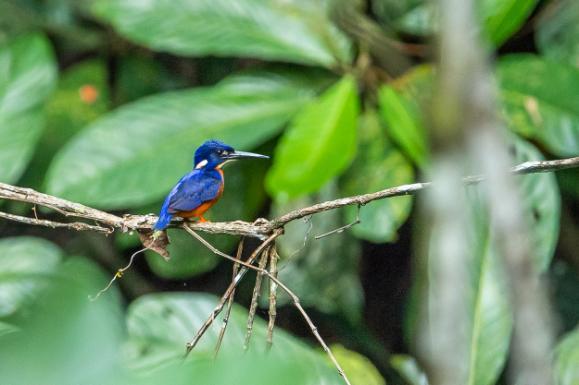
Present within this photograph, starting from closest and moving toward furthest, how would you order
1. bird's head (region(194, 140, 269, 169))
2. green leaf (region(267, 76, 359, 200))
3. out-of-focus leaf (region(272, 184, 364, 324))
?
1. bird's head (region(194, 140, 269, 169))
2. green leaf (region(267, 76, 359, 200))
3. out-of-focus leaf (region(272, 184, 364, 324))

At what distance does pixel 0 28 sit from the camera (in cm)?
299

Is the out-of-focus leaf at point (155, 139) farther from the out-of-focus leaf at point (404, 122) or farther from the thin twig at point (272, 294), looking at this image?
the thin twig at point (272, 294)

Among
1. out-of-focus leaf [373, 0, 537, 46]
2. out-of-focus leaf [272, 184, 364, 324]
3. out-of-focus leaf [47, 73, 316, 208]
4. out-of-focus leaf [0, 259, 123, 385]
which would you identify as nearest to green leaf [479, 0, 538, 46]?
out-of-focus leaf [373, 0, 537, 46]

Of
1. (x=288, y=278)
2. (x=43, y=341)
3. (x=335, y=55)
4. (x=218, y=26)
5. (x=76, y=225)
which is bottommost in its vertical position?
(x=288, y=278)

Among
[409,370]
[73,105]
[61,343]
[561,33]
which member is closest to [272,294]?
[61,343]

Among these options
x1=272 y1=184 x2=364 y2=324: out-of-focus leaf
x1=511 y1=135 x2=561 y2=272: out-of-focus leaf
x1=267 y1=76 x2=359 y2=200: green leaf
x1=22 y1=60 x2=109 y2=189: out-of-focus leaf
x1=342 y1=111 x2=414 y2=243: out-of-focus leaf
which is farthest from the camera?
x1=22 y1=60 x2=109 y2=189: out-of-focus leaf

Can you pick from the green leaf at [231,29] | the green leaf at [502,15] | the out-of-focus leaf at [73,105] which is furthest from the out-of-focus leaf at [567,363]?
the out-of-focus leaf at [73,105]

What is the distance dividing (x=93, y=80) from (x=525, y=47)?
1.43 meters

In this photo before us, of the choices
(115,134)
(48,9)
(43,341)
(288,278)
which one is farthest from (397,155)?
(43,341)

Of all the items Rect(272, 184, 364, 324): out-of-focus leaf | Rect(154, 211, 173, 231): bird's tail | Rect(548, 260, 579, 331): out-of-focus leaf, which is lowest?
Rect(548, 260, 579, 331): out-of-focus leaf

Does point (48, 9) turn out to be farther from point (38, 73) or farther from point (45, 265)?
point (45, 265)

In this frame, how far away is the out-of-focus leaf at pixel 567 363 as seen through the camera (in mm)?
1879

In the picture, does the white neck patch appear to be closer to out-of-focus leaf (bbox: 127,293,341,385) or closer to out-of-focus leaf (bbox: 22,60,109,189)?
out-of-focus leaf (bbox: 127,293,341,385)

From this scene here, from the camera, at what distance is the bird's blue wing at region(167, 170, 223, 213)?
1487 millimetres
